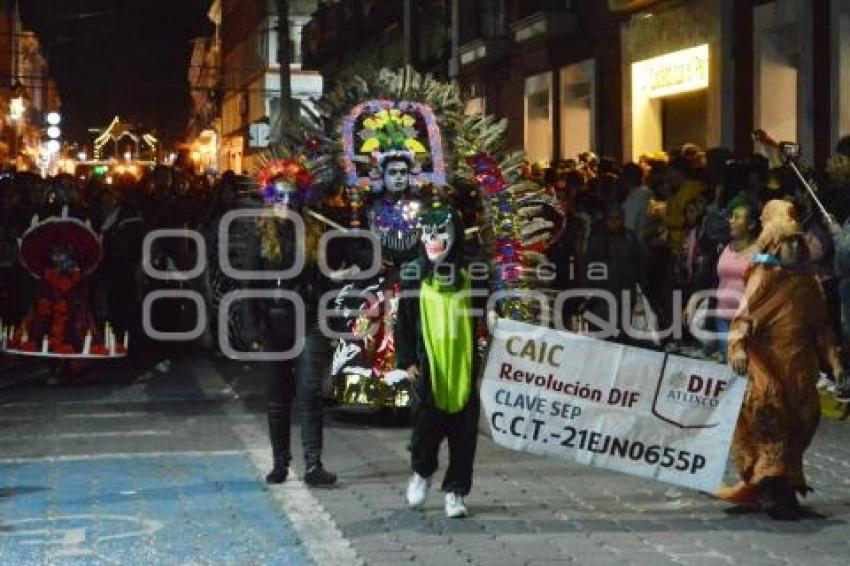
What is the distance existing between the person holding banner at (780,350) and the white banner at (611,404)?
0.46 feet

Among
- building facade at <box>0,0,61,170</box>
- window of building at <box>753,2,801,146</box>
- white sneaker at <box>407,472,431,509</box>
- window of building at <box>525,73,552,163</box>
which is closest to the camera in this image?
white sneaker at <box>407,472,431,509</box>

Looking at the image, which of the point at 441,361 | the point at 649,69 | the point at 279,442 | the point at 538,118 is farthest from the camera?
the point at 538,118

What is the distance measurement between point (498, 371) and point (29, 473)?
3.10 metres

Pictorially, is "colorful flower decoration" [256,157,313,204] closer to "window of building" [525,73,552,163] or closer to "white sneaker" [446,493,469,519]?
"white sneaker" [446,493,469,519]

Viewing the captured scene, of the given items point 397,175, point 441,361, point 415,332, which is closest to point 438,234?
point 415,332

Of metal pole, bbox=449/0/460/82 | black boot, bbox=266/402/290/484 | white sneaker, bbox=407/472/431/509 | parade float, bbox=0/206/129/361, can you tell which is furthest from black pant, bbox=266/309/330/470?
metal pole, bbox=449/0/460/82

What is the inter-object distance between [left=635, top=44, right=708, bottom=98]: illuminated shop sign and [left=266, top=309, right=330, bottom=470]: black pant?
523 inches

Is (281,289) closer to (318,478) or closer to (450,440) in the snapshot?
(318,478)

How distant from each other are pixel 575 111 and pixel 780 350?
19.4 m

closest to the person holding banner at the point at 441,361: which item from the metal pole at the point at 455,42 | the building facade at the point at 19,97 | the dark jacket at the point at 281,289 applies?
the dark jacket at the point at 281,289

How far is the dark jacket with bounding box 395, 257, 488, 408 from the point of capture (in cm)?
895

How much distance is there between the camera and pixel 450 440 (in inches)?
352

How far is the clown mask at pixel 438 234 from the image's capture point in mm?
8953

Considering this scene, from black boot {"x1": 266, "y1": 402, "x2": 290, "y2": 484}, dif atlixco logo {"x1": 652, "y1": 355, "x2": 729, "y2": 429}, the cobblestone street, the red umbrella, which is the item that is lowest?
the cobblestone street
